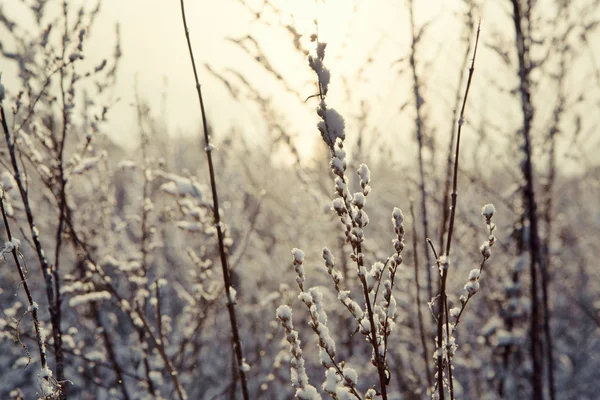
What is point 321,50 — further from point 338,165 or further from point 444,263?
point 444,263

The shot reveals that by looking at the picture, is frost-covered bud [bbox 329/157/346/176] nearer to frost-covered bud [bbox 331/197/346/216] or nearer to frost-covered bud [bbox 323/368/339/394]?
frost-covered bud [bbox 331/197/346/216]

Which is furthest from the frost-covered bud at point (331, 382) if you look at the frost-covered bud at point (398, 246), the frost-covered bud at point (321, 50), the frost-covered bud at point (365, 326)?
the frost-covered bud at point (321, 50)

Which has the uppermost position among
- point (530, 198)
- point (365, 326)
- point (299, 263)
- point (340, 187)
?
point (530, 198)

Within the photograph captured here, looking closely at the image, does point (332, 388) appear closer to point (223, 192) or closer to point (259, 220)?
point (259, 220)

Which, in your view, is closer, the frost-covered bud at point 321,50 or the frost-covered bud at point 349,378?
the frost-covered bud at point 321,50

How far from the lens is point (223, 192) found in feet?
26.2

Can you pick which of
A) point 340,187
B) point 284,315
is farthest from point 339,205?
point 284,315

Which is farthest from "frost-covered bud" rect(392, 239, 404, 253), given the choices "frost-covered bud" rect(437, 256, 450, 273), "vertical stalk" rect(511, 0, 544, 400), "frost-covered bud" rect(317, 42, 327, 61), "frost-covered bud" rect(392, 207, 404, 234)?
"vertical stalk" rect(511, 0, 544, 400)

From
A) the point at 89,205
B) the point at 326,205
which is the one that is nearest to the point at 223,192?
the point at 89,205

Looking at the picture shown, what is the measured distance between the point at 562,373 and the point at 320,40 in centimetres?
1079

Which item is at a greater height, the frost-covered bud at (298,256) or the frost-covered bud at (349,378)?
the frost-covered bud at (298,256)

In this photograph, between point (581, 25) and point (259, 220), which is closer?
point (581, 25)

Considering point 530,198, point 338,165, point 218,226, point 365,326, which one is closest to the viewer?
point 338,165

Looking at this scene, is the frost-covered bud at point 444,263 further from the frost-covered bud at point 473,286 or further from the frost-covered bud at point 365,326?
the frost-covered bud at point 365,326
